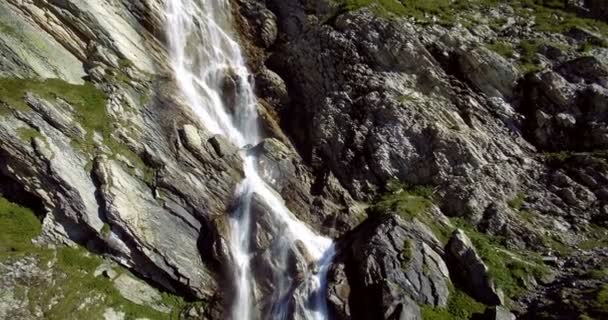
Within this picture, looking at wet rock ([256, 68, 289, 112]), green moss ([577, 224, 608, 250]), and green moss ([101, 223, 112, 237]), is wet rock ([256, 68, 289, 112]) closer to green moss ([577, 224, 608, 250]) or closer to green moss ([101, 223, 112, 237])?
green moss ([101, 223, 112, 237])

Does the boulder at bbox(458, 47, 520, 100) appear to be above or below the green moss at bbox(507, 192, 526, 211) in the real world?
above

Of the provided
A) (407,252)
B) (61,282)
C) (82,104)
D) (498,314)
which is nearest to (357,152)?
(407,252)

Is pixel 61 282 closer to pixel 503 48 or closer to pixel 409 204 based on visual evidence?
pixel 409 204

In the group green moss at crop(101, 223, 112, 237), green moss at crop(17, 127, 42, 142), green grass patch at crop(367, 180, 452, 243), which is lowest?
green moss at crop(101, 223, 112, 237)

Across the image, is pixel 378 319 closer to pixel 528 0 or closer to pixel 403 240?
pixel 403 240

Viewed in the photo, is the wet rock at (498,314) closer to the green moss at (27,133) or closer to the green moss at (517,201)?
the green moss at (517,201)

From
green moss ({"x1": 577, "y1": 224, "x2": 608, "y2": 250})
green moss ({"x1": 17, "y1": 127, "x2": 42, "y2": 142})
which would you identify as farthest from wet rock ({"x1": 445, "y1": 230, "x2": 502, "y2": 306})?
green moss ({"x1": 17, "y1": 127, "x2": 42, "y2": 142})

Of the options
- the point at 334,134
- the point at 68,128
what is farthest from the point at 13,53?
the point at 334,134
